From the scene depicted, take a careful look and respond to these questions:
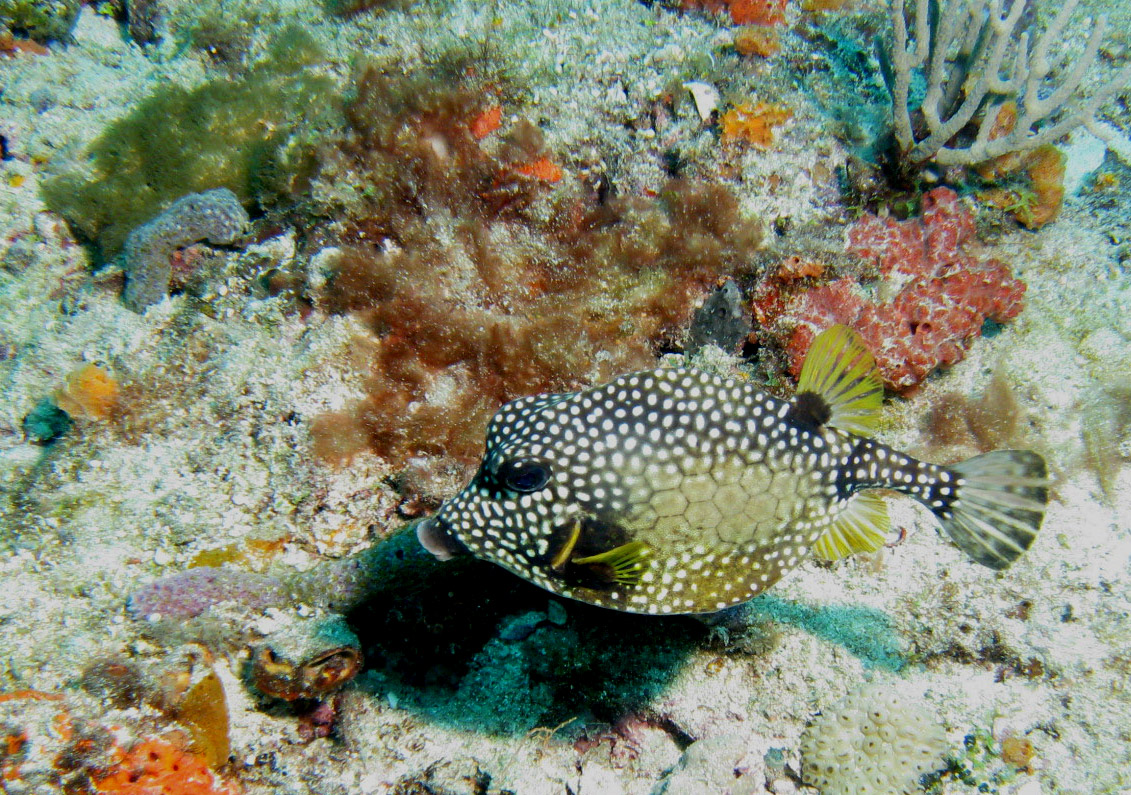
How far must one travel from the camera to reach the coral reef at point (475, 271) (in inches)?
154

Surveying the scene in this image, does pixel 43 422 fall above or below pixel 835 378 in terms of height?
below

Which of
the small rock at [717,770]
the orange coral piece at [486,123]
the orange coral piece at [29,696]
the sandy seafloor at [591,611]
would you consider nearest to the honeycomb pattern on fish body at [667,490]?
the sandy seafloor at [591,611]

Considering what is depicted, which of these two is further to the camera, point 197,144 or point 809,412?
point 197,144

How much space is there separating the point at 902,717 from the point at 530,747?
2395 millimetres

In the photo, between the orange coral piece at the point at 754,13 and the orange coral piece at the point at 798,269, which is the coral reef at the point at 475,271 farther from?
the orange coral piece at the point at 754,13

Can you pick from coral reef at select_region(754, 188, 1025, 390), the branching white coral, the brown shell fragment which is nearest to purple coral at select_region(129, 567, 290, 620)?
the brown shell fragment

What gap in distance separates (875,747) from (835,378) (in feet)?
7.77

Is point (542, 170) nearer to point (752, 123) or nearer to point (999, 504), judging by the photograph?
point (752, 123)

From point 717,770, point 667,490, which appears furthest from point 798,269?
point 717,770

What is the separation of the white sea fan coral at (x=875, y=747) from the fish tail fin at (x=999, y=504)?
4.04 feet

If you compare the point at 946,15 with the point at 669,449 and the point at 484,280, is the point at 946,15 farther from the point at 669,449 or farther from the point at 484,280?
the point at 669,449

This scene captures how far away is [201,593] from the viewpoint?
145 inches

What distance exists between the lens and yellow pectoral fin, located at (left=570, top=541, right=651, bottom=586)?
2592mm

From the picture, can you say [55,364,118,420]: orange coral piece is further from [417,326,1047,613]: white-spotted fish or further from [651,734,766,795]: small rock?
[651,734,766,795]: small rock
